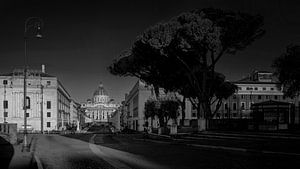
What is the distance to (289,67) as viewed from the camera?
4494 cm

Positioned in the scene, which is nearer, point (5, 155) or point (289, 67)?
point (5, 155)

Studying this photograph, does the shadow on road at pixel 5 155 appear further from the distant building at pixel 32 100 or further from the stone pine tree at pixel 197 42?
the distant building at pixel 32 100

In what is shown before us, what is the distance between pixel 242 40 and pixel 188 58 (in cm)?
586

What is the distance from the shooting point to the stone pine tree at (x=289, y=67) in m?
43.6

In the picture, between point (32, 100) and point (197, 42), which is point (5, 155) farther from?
point (32, 100)

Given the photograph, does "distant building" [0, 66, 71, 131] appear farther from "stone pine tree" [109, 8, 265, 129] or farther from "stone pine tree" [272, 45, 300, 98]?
"stone pine tree" [272, 45, 300, 98]

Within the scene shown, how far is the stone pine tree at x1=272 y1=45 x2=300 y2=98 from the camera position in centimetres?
4359

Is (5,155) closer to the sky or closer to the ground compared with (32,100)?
closer to the ground

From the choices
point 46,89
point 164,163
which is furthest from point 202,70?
point 46,89

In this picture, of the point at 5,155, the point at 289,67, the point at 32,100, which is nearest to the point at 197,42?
the point at 289,67

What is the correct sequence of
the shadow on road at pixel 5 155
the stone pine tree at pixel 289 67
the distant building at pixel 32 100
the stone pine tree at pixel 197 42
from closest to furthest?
the shadow on road at pixel 5 155 < the stone pine tree at pixel 197 42 < the stone pine tree at pixel 289 67 < the distant building at pixel 32 100

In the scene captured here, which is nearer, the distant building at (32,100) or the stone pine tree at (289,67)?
the stone pine tree at (289,67)

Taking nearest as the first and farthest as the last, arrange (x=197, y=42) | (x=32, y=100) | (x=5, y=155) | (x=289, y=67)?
(x=5, y=155) → (x=197, y=42) → (x=289, y=67) → (x=32, y=100)

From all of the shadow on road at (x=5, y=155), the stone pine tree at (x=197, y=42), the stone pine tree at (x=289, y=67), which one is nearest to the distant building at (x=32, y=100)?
the stone pine tree at (x=197, y=42)
